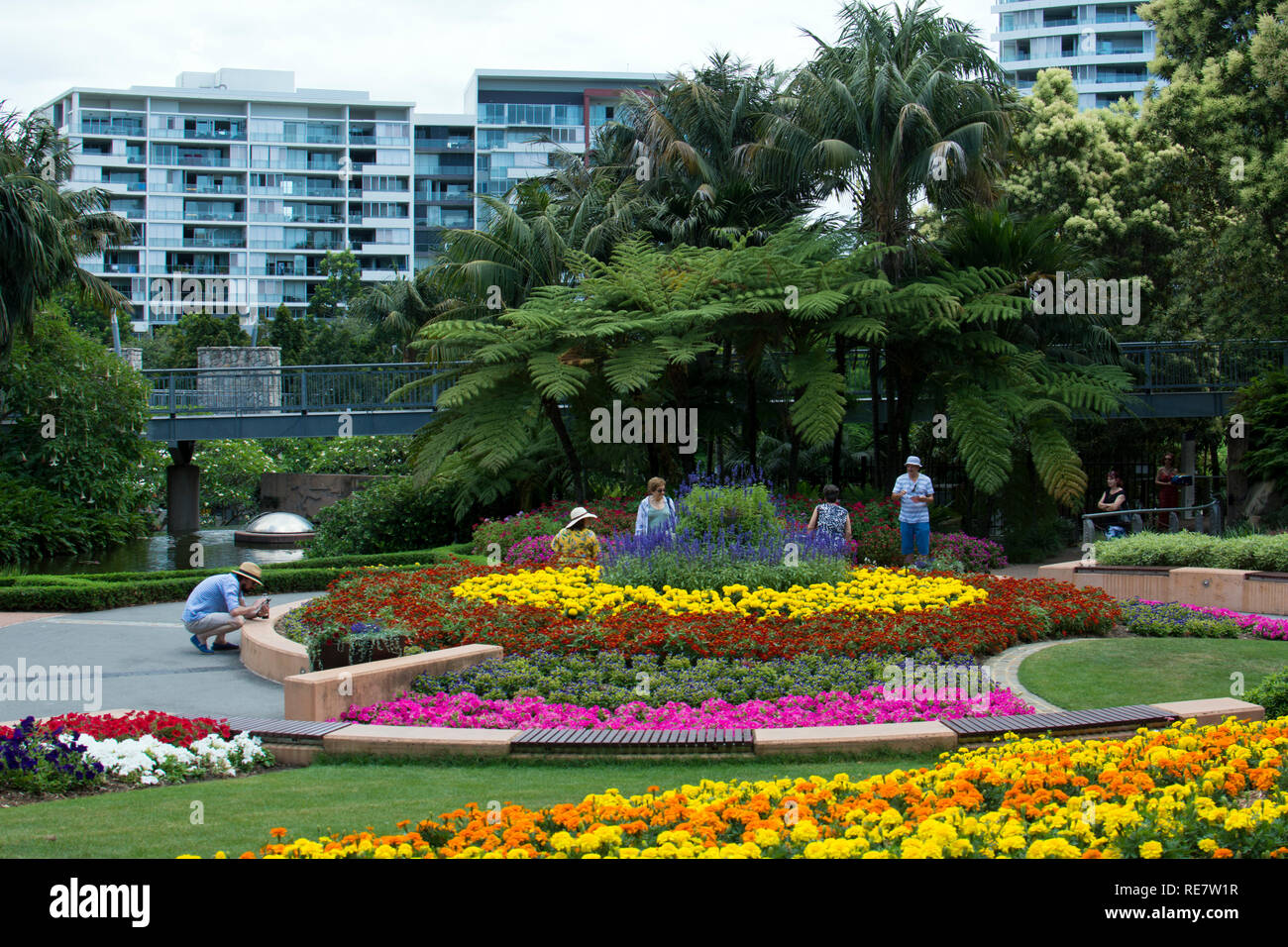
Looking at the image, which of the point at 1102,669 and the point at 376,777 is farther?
the point at 1102,669

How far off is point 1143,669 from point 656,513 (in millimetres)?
5269

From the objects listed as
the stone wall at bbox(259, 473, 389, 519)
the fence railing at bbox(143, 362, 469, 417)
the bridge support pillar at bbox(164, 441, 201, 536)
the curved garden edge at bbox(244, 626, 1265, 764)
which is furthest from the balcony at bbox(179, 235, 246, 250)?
the curved garden edge at bbox(244, 626, 1265, 764)

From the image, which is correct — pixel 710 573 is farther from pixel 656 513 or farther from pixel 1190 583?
pixel 1190 583

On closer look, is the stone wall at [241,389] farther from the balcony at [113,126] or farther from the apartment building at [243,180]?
the balcony at [113,126]

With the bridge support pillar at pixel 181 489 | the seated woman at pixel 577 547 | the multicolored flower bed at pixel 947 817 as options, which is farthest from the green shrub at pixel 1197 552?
the bridge support pillar at pixel 181 489

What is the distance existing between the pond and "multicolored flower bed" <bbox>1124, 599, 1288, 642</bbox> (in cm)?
1520

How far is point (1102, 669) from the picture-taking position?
8.61 m

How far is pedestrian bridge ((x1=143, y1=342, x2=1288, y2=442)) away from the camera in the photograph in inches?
863

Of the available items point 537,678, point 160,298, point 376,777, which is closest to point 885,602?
point 537,678

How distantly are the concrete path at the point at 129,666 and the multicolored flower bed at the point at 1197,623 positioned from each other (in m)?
7.60

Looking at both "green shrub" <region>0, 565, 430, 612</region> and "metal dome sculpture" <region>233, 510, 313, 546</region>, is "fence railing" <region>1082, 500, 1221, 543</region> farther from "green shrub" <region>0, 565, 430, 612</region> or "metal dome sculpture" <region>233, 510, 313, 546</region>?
Answer: "metal dome sculpture" <region>233, 510, 313, 546</region>

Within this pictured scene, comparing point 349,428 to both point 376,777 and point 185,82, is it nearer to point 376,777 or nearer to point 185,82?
point 376,777

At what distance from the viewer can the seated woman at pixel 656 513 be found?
12164mm
